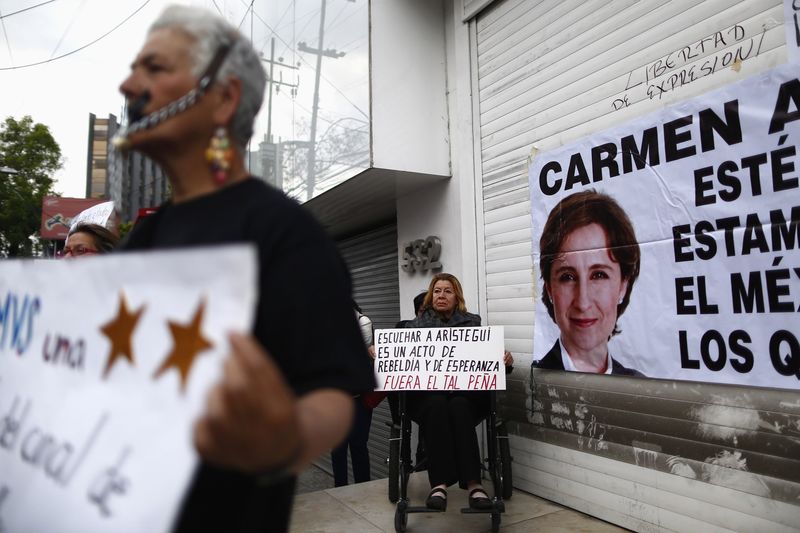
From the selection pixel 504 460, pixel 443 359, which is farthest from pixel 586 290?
pixel 504 460

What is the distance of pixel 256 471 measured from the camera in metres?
0.69

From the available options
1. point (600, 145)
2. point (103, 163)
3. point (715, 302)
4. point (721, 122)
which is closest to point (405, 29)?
point (600, 145)

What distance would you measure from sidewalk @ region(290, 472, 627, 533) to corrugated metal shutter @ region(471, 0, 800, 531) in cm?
16

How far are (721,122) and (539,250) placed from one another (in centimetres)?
161

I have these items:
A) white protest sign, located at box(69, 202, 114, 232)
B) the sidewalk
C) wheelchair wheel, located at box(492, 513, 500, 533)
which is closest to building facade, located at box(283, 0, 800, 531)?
the sidewalk

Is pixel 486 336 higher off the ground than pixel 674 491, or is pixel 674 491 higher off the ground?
pixel 486 336

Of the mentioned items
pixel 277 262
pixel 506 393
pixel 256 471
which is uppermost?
pixel 277 262

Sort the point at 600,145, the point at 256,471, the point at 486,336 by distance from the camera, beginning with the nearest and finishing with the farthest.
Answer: the point at 256,471, the point at 600,145, the point at 486,336

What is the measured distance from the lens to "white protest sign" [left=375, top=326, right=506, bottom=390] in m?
4.02

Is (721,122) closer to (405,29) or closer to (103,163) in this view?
(405,29)

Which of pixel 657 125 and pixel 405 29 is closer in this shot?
pixel 657 125

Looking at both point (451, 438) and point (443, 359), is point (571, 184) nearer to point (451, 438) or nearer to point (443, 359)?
point (443, 359)

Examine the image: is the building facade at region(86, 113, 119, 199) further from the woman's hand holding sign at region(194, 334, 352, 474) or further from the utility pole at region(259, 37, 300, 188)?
the woman's hand holding sign at region(194, 334, 352, 474)

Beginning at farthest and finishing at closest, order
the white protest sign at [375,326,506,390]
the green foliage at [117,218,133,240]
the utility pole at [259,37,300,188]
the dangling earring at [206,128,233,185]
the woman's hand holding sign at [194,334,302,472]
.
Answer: the utility pole at [259,37,300,188] < the green foliage at [117,218,133,240] < the white protest sign at [375,326,506,390] < the dangling earring at [206,128,233,185] < the woman's hand holding sign at [194,334,302,472]
